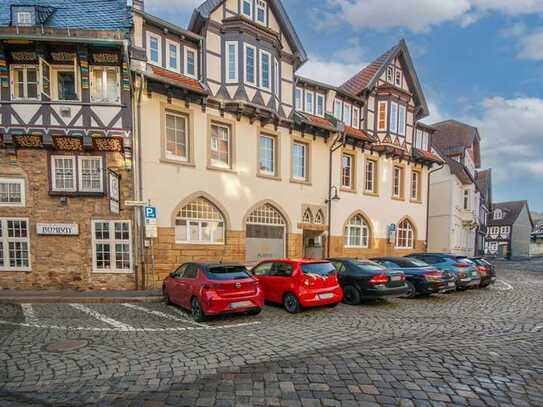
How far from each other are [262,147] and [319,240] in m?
6.31

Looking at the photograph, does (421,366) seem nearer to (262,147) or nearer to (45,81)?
(262,147)

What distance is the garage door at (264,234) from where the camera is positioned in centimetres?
1546

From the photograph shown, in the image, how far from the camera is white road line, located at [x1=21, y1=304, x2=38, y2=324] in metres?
7.94

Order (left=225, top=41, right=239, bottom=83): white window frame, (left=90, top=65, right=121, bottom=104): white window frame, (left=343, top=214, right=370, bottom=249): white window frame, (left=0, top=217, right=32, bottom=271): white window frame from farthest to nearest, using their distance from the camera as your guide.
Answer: (left=343, top=214, right=370, bottom=249): white window frame
(left=225, top=41, right=239, bottom=83): white window frame
(left=0, top=217, right=32, bottom=271): white window frame
(left=90, top=65, right=121, bottom=104): white window frame

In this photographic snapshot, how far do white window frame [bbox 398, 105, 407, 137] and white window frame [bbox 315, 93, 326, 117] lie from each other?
6030mm

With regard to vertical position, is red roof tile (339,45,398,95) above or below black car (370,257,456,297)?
above

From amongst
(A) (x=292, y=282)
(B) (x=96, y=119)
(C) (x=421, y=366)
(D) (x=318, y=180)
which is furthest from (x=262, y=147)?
(C) (x=421, y=366)

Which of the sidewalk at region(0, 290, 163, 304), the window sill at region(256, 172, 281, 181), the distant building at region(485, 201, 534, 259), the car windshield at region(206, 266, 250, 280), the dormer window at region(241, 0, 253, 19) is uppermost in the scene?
the dormer window at region(241, 0, 253, 19)

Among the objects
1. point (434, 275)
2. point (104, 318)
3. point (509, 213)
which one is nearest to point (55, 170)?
point (104, 318)

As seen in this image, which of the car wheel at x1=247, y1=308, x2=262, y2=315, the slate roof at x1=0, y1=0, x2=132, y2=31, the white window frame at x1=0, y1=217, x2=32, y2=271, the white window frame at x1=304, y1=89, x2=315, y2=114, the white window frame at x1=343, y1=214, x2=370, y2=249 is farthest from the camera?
the white window frame at x1=343, y1=214, x2=370, y2=249

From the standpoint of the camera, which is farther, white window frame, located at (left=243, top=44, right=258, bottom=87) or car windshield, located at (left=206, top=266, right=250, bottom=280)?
white window frame, located at (left=243, top=44, right=258, bottom=87)

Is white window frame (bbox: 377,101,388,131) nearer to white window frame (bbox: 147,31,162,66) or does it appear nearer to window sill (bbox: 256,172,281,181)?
window sill (bbox: 256,172,281,181)

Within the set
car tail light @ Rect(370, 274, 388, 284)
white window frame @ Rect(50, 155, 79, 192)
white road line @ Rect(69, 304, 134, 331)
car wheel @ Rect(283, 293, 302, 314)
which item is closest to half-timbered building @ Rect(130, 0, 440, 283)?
white window frame @ Rect(50, 155, 79, 192)

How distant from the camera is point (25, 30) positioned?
11062 mm
